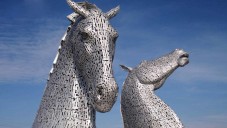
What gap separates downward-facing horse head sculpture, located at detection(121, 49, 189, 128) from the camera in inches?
261

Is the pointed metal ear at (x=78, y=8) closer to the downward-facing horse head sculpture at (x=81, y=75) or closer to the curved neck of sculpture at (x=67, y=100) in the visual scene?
the downward-facing horse head sculpture at (x=81, y=75)

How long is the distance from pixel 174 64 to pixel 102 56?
14.7ft

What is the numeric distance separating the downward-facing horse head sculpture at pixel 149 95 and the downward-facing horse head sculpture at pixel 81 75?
11.1 ft

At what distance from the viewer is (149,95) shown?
6871 millimetres

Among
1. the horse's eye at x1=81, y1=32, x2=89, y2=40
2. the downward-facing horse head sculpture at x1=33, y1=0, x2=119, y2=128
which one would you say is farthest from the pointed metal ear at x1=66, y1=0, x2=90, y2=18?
the horse's eye at x1=81, y1=32, x2=89, y2=40

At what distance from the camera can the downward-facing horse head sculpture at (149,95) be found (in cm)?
663

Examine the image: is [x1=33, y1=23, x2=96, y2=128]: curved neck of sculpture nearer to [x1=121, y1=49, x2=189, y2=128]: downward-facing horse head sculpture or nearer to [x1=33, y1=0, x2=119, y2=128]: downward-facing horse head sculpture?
[x1=33, y1=0, x2=119, y2=128]: downward-facing horse head sculpture

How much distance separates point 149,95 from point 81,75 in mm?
3675

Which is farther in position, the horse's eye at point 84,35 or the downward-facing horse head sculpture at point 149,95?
the downward-facing horse head sculpture at point 149,95

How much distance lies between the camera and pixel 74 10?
343cm

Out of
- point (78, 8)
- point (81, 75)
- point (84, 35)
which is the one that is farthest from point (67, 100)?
point (78, 8)

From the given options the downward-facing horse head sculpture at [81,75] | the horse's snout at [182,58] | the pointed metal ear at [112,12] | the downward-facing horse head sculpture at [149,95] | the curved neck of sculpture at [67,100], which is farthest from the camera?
the horse's snout at [182,58]

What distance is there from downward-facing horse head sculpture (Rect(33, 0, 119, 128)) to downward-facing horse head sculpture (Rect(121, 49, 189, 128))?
11.1ft

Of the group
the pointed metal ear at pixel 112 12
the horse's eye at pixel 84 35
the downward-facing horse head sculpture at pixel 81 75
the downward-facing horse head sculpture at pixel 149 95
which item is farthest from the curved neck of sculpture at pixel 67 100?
the downward-facing horse head sculpture at pixel 149 95
